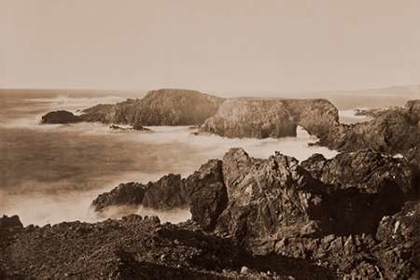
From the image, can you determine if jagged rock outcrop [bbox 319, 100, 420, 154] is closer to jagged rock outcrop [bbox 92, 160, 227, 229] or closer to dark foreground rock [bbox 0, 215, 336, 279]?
jagged rock outcrop [bbox 92, 160, 227, 229]

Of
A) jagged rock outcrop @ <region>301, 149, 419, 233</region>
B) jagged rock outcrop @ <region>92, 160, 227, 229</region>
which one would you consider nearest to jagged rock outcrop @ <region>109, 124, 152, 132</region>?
jagged rock outcrop @ <region>92, 160, 227, 229</region>

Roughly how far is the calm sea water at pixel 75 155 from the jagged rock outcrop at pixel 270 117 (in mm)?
385

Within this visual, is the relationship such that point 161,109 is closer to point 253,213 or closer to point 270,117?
point 270,117

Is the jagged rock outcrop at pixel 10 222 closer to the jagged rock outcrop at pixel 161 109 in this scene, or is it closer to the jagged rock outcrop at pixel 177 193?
the jagged rock outcrop at pixel 177 193

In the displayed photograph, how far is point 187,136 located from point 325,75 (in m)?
4.52

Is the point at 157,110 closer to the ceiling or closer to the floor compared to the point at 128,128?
closer to the ceiling

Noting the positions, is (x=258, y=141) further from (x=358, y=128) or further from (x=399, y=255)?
(x=399, y=255)

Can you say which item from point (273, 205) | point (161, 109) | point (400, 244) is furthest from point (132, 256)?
point (161, 109)

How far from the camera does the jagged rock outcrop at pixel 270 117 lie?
1570 cm

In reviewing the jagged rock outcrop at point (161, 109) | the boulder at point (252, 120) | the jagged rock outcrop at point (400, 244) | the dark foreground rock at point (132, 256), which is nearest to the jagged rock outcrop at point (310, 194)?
the jagged rock outcrop at point (400, 244)

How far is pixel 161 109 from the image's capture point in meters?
16.1

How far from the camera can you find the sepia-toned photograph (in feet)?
37.9

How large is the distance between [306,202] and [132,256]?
14.3 ft

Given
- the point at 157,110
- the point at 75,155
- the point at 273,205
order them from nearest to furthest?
the point at 273,205 → the point at 75,155 → the point at 157,110
